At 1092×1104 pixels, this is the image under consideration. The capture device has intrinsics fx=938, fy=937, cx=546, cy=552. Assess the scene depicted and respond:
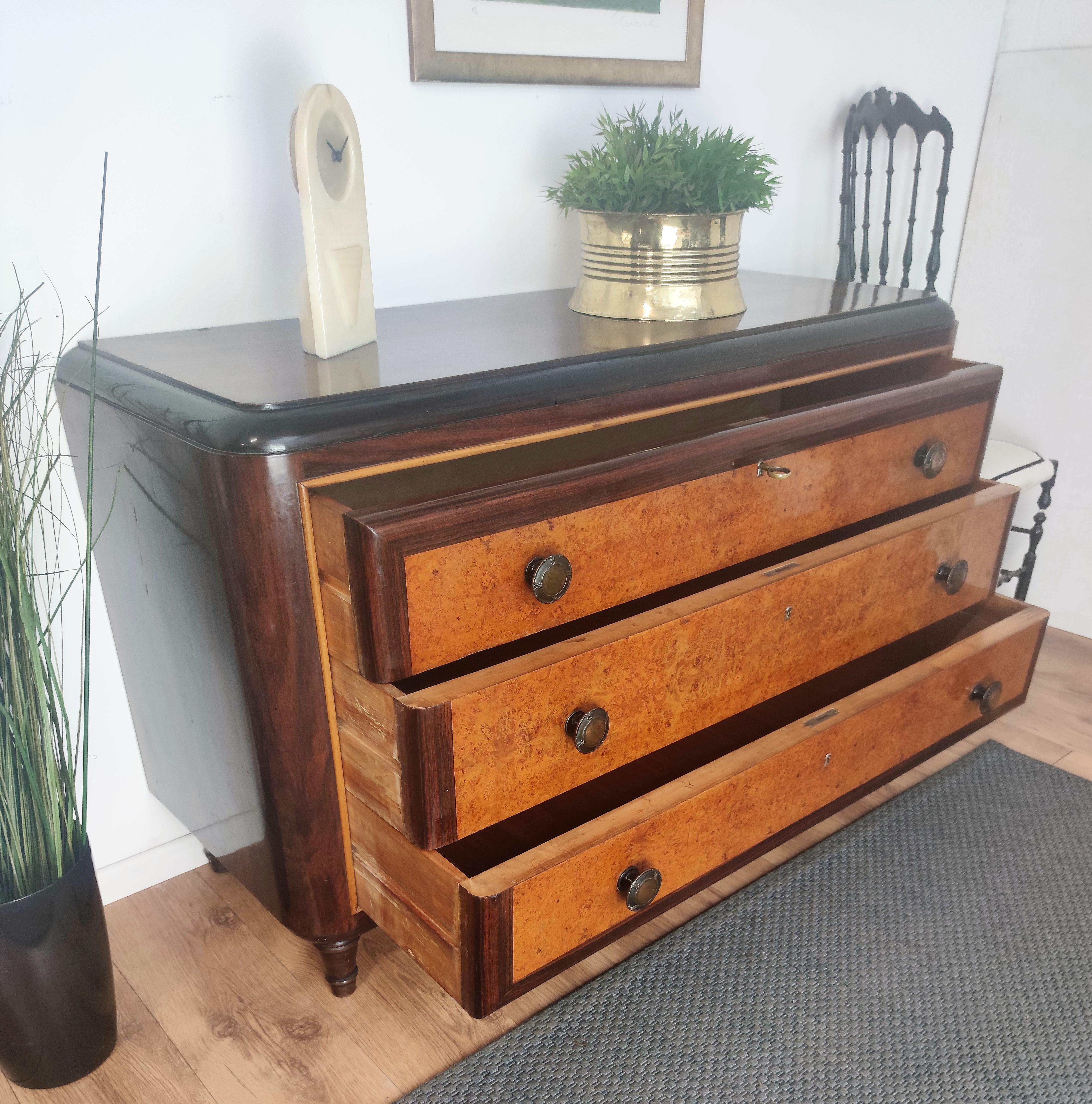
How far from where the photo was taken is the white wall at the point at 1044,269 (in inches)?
68.2

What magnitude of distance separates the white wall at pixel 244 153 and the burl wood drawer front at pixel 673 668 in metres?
0.58

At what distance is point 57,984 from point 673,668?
0.66m

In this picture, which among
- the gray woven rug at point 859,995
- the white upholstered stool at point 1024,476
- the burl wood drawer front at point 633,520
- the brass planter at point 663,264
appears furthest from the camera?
the white upholstered stool at point 1024,476

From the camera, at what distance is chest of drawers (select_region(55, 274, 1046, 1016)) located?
0.75 meters

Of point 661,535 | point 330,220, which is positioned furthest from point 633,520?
point 330,220

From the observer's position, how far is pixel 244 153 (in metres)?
1.05

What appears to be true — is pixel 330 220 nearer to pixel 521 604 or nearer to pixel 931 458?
pixel 521 604

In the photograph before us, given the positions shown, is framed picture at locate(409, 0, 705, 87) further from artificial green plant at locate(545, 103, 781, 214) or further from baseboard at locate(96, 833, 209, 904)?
baseboard at locate(96, 833, 209, 904)

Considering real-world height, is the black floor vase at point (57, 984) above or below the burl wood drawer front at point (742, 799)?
below

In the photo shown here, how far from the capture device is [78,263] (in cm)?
98

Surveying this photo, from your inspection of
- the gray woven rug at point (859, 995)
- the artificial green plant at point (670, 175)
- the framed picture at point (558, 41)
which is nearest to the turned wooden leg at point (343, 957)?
the gray woven rug at point (859, 995)

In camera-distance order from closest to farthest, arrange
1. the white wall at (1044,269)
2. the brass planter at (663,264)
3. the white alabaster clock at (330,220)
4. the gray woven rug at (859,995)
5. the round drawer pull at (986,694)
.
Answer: the white alabaster clock at (330,220)
the gray woven rug at (859,995)
the brass planter at (663,264)
the round drawer pull at (986,694)
the white wall at (1044,269)

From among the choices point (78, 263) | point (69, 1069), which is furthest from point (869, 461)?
point (69, 1069)

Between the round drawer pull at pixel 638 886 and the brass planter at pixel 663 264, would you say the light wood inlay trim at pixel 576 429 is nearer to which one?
the brass planter at pixel 663 264
